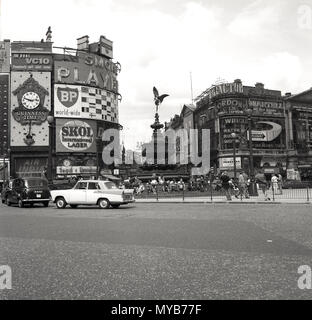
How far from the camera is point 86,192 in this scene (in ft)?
64.4

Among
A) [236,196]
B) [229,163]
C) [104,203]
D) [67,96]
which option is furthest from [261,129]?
[104,203]

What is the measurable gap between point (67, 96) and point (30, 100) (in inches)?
258

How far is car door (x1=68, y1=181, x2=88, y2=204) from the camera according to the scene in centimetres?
1965

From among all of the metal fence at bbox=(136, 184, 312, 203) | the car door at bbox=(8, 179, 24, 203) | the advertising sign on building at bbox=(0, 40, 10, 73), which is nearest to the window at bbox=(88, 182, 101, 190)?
the car door at bbox=(8, 179, 24, 203)

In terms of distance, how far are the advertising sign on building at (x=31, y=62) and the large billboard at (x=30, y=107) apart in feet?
3.15

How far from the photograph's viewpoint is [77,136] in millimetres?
70938

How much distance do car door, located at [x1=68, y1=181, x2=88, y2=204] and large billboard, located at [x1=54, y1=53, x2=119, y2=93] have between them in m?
54.1

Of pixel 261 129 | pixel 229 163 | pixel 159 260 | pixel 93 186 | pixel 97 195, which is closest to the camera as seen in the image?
pixel 159 260

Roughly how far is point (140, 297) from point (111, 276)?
1132mm

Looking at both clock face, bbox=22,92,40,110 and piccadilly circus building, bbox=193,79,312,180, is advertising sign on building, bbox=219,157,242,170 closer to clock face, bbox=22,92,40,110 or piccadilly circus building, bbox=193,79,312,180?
piccadilly circus building, bbox=193,79,312,180

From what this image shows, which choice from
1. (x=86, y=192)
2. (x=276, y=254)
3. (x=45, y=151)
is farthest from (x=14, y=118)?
(x=276, y=254)

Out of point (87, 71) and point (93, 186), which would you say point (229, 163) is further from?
point (93, 186)

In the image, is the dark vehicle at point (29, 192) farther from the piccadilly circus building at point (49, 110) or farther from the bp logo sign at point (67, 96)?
the bp logo sign at point (67, 96)
